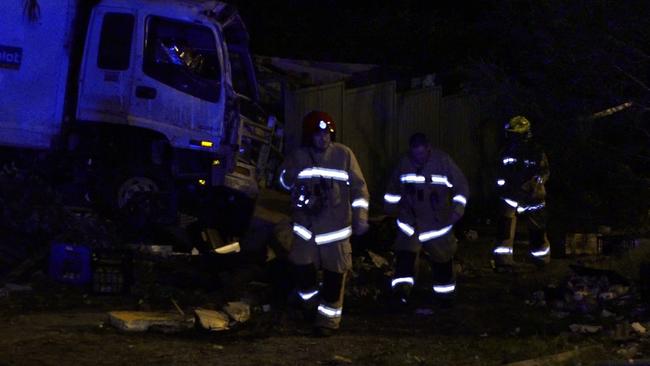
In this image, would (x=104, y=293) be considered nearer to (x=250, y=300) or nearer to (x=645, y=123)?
(x=250, y=300)

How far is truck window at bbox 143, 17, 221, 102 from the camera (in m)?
12.4

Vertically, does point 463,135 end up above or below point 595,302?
above

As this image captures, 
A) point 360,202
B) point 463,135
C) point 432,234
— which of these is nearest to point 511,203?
point 432,234

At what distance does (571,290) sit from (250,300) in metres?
3.09

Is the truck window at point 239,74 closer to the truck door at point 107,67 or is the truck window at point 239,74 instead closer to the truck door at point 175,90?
the truck door at point 175,90

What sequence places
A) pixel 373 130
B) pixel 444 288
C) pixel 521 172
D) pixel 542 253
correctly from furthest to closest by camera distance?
pixel 373 130 → pixel 542 253 → pixel 521 172 → pixel 444 288

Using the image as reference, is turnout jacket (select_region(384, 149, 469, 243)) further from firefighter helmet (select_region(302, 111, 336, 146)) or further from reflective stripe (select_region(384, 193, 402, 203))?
firefighter helmet (select_region(302, 111, 336, 146))

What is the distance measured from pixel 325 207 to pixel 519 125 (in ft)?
11.9

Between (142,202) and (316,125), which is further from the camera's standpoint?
(142,202)

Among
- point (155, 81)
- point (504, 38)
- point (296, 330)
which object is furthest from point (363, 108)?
point (296, 330)

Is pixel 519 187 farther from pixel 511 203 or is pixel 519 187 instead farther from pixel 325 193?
pixel 325 193

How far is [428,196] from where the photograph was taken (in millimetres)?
9445

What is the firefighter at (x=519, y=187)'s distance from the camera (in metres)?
11.6

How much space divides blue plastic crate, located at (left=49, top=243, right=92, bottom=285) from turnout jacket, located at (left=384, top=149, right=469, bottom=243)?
2950 mm
